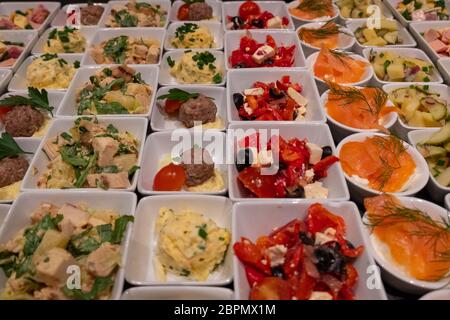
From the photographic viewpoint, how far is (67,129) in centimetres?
263

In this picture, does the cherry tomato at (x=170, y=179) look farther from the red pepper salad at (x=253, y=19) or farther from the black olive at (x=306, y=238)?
the red pepper salad at (x=253, y=19)

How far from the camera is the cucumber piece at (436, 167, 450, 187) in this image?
229cm

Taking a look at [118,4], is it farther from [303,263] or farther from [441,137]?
[303,263]

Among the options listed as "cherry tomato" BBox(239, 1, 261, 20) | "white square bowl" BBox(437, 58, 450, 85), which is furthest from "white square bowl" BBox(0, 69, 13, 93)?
"white square bowl" BBox(437, 58, 450, 85)

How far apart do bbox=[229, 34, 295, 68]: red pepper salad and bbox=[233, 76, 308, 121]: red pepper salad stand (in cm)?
34

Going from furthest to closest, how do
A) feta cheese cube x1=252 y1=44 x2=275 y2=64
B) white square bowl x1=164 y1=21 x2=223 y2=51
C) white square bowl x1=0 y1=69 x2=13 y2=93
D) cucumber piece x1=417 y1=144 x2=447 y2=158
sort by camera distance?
white square bowl x1=164 y1=21 x2=223 y2=51, feta cheese cube x1=252 y1=44 x2=275 y2=64, white square bowl x1=0 y1=69 x2=13 y2=93, cucumber piece x1=417 y1=144 x2=447 y2=158

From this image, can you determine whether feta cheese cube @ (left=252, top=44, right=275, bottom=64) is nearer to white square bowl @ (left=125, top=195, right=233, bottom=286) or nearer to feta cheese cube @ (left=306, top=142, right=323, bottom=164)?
feta cheese cube @ (left=306, top=142, right=323, bottom=164)

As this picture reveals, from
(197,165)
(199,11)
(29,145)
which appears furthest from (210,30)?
(29,145)

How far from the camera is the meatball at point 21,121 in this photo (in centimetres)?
267

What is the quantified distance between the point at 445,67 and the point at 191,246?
7.91ft

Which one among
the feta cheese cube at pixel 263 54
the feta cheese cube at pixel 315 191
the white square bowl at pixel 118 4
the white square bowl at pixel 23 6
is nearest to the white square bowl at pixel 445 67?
the feta cheese cube at pixel 263 54

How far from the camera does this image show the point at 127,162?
238cm
